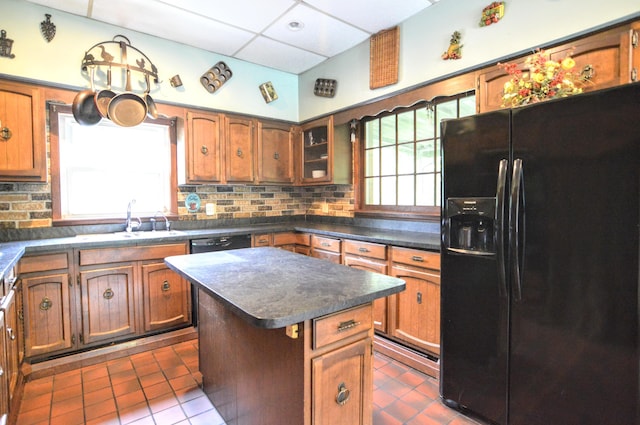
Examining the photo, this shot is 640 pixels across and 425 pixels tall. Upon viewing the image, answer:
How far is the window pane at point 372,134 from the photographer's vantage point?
3541mm

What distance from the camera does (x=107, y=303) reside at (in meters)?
2.66

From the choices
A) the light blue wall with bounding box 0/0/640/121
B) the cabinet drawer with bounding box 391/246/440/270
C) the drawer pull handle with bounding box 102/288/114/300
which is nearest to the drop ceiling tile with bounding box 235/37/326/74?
the light blue wall with bounding box 0/0/640/121

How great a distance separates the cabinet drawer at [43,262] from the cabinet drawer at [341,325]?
7.31 ft

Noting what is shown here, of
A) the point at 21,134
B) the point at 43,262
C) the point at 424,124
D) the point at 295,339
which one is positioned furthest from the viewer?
the point at 424,124

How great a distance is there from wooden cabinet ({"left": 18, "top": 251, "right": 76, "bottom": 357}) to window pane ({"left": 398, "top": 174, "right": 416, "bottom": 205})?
9.13 feet

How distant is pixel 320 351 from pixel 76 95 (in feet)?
9.28

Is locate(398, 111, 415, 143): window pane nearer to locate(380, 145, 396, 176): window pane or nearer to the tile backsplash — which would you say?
locate(380, 145, 396, 176): window pane

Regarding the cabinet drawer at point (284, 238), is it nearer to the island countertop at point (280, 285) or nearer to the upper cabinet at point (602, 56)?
the island countertop at point (280, 285)

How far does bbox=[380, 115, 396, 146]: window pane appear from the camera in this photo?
337cm

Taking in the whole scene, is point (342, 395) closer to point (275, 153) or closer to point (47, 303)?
point (47, 303)

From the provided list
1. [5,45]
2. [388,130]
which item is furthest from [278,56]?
[5,45]

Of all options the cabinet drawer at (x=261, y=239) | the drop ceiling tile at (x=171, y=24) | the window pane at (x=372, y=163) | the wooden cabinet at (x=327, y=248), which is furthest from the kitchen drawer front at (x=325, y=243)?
the drop ceiling tile at (x=171, y=24)

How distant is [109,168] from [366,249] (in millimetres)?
2461

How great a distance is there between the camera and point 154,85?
10.4 ft
